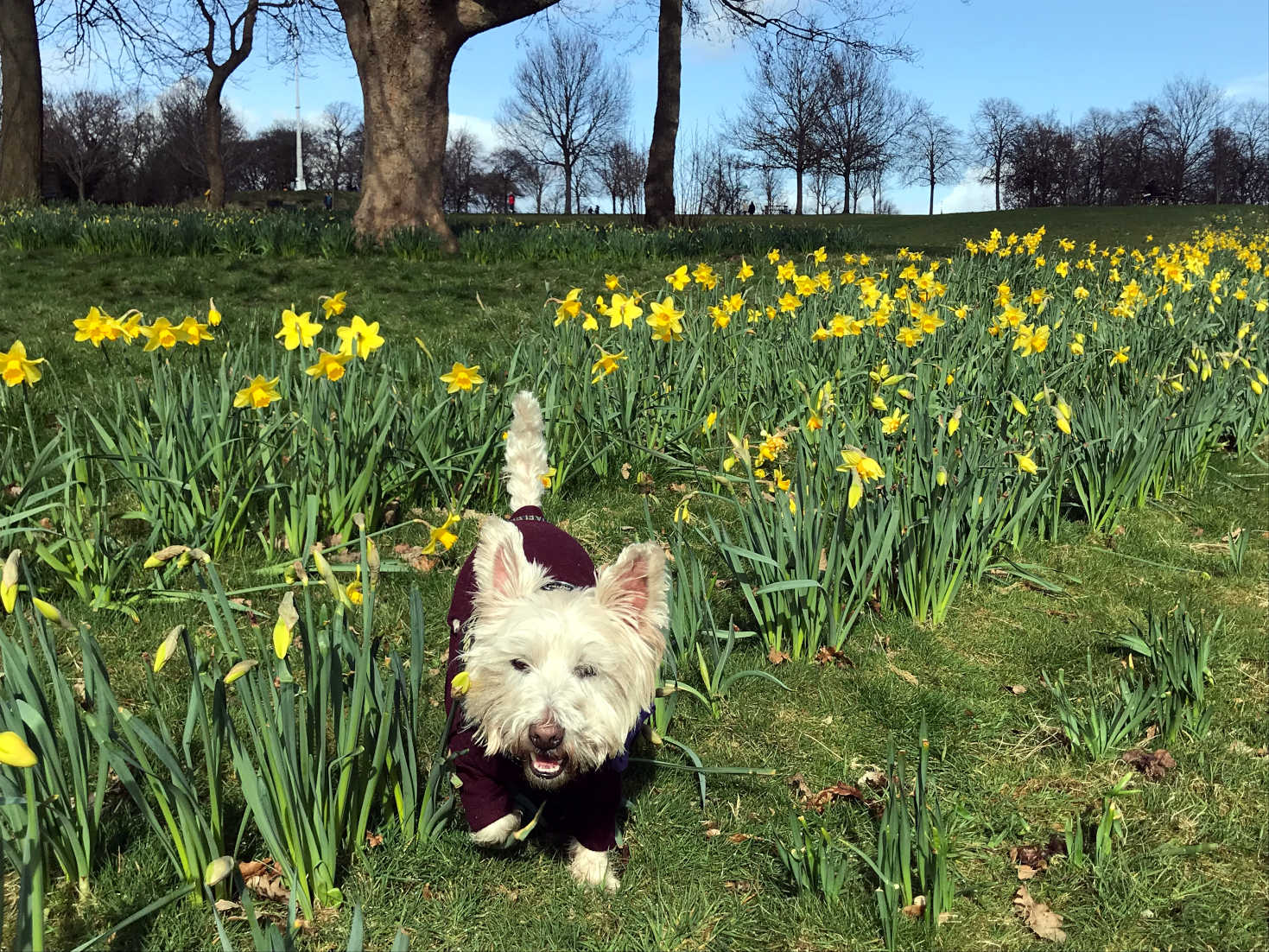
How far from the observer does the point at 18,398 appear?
4773mm

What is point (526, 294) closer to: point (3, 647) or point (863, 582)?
point (863, 582)

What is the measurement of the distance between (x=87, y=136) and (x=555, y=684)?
67368mm

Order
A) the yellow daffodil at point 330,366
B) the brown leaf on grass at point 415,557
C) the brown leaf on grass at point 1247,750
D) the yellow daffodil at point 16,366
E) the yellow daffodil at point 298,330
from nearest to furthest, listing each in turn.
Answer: the brown leaf on grass at point 1247,750, the yellow daffodil at point 16,366, the yellow daffodil at point 330,366, the yellow daffodil at point 298,330, the brown leaf on grass at point 415,557

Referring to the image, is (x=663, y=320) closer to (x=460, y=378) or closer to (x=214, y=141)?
(x=460, y=378)

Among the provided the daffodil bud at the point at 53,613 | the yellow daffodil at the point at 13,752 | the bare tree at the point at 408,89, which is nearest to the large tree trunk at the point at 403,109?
the bare tree at the point at 408,89

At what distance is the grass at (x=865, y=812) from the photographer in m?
2.06

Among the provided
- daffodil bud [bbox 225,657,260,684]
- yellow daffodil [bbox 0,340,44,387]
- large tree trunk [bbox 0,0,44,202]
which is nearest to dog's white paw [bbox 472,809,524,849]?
daffodil bud [bbox 225,657,260,684]

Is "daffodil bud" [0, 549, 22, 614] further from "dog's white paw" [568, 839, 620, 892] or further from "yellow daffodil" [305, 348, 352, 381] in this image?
"yellow daffodil" [305, 348, 352, 381]

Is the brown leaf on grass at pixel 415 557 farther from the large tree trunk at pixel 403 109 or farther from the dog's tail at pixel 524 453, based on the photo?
the large tree trunk at pixel 403 109

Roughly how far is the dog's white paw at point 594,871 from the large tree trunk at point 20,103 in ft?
65.9

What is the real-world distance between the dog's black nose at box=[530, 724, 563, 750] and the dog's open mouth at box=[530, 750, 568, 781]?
62 millimetres

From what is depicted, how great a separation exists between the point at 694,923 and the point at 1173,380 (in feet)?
14.0

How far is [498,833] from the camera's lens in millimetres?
2176

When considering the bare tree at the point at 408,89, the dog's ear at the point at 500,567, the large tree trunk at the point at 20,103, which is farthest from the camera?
the large tree trunk at the point at 20,103
